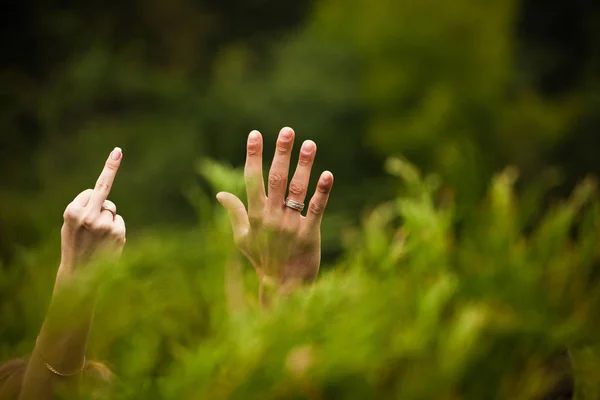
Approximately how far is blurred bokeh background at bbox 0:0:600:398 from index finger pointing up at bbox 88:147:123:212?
10.0 feet

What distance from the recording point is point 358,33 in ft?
14.6

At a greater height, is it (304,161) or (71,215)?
(304,161)

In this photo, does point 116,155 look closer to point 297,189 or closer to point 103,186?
point 103,186

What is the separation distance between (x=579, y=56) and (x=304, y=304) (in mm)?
4917

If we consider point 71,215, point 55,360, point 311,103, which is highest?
point 311,103

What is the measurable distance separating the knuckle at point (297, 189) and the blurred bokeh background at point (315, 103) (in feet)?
9.93

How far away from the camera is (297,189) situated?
76cm

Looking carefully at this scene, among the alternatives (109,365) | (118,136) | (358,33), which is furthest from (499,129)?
(109,365)

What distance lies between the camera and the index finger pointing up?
0.66 m

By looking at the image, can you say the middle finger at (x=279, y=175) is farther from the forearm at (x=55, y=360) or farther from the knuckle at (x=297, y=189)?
the forearm at (x=55, y=360)

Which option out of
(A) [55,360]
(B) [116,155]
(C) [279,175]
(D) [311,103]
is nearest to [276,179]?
(C) [279,175]

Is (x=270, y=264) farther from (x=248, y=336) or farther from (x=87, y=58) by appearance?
(x=87, y=58)

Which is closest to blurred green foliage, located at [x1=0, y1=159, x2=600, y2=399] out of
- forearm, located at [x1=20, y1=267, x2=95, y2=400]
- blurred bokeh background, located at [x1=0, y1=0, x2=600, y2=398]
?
forearm, located at [x1=20, y1=267, x2=95, y2=400]

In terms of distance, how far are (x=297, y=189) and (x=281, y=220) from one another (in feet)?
0.11
